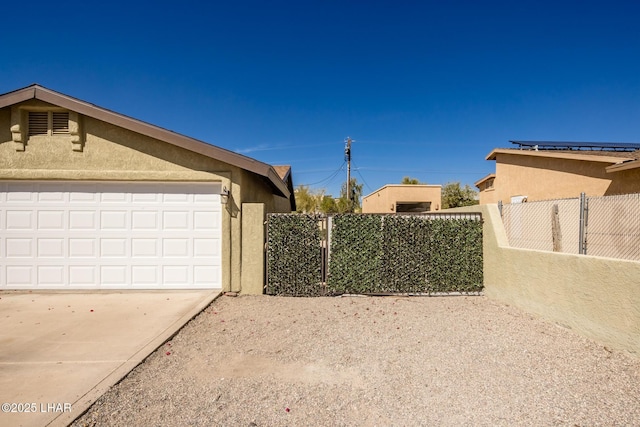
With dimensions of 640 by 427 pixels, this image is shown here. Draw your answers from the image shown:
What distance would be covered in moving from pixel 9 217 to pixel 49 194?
104 cm

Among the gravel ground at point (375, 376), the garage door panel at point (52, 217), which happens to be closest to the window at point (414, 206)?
the gravel ground at point (375, 376)

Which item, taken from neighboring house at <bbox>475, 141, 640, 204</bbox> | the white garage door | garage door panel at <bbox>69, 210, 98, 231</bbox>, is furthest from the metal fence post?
garage door panel at <bbox>69, 210, 98, 231</bbox>

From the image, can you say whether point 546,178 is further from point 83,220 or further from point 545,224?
point 83,220

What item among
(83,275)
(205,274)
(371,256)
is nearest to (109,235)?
(83,275)

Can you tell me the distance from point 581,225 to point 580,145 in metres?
11.9

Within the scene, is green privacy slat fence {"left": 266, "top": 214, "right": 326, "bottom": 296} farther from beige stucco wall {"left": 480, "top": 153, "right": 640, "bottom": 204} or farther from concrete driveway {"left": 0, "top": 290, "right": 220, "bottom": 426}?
beige stucco wall {"left": 480, "top": 153, "right": 640, "bottom": 204}

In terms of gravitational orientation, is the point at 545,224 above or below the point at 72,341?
above

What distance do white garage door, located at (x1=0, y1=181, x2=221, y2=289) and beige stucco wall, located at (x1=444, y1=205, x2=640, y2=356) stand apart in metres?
6.45

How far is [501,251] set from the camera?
268 inches

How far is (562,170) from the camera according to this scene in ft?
41.1

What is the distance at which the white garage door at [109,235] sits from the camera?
712cm

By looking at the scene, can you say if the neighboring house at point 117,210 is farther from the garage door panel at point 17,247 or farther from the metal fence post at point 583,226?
the metal fence post at point 583,226

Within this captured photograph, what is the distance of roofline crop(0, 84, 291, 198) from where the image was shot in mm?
6648

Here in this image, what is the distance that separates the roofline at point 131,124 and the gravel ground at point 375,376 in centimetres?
340
